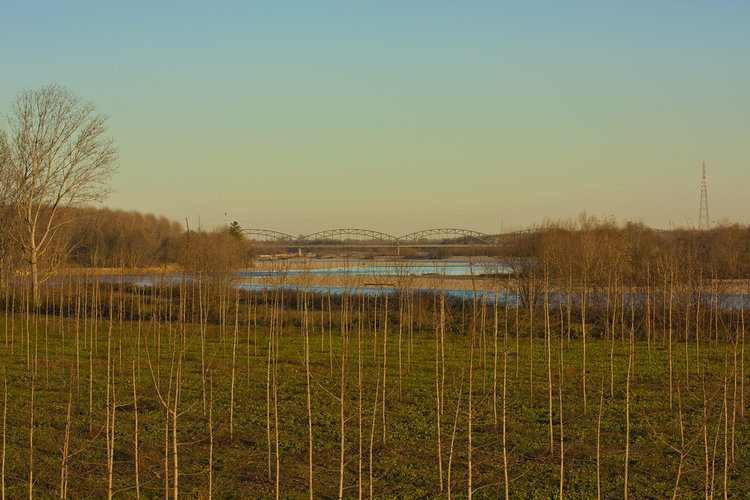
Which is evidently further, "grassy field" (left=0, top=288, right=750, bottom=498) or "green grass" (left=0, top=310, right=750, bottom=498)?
"green grass" (left=0, top=310, right=750, bottom=498)

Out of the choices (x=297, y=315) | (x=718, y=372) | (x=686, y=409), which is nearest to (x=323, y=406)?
(x=686, y=409)

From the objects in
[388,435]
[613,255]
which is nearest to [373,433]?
[388,435]

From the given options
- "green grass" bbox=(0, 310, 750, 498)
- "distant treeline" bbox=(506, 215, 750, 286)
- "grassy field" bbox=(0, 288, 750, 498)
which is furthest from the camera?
"distant treeline" bbox=(506, 215, 750, 286)

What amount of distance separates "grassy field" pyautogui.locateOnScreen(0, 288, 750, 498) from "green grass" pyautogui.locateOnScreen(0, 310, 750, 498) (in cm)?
3

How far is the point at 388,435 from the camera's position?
25.5 feet

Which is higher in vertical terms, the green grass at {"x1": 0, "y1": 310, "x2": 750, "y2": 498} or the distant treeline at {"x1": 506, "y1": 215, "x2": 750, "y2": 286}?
the distant treeline at {"x1": 506, "y1": 215, "x2": 750, "y2": 286}

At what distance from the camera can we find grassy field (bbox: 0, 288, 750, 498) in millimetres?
5957

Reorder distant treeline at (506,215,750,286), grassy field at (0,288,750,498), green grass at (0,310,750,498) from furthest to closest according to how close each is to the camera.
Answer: distant treeline at (506,215,750,286)
green grass at (0,310,750,498)
grassy field at (0,288,750,498)

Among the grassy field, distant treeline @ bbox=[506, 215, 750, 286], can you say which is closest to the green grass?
the grassy field

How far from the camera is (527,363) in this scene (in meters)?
13.1

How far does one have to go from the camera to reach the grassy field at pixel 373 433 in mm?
5957

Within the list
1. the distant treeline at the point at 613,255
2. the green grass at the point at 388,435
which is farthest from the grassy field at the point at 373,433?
the distant treeline at the point at 613,255

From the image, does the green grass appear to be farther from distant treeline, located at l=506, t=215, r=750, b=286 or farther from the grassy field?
distant treeline, located at l=506, t=215, r=750, b=286

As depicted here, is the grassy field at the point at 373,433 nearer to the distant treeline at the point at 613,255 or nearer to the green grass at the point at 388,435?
the green grass at the point at 388,435
